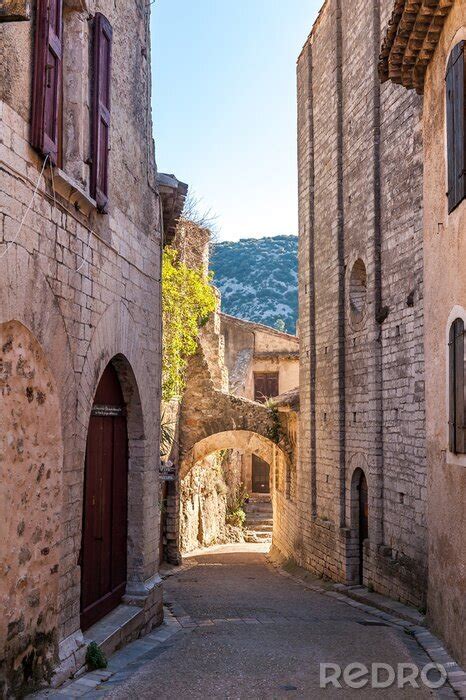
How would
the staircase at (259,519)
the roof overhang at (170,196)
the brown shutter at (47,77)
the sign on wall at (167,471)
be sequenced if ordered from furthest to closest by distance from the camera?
the staircase at (259,519) → the sign on wall at (167,471) → the roof overhang at (170,196) → the brown shutter at (47,77)

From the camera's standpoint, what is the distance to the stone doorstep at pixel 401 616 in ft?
20.4

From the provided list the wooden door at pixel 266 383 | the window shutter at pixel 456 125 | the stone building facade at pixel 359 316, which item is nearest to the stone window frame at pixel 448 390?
the window shutter at pixel 456 125

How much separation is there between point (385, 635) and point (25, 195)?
5.61 m

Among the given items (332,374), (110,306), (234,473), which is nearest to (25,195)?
(110,306)

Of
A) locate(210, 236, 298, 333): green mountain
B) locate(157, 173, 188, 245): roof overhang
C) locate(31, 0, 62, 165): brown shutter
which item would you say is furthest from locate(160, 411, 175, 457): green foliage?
locate(210, 236, 298, 333): green mountain

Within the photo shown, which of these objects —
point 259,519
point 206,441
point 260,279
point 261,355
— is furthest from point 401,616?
point 260,279

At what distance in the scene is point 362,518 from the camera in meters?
13.0

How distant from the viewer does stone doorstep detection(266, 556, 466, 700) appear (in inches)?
244

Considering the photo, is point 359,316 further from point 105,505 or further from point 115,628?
point 115,628

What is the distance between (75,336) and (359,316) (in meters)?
7.69

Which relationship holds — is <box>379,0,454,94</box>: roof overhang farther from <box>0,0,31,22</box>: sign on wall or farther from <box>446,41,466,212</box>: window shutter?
<box>0,0,31,22</box>: sign on wall

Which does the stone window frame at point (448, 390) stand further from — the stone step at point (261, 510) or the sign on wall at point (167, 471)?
the stone step at point (261, 510)

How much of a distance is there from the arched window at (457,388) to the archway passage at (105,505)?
3243mm

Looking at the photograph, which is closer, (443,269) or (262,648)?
(262,648)
